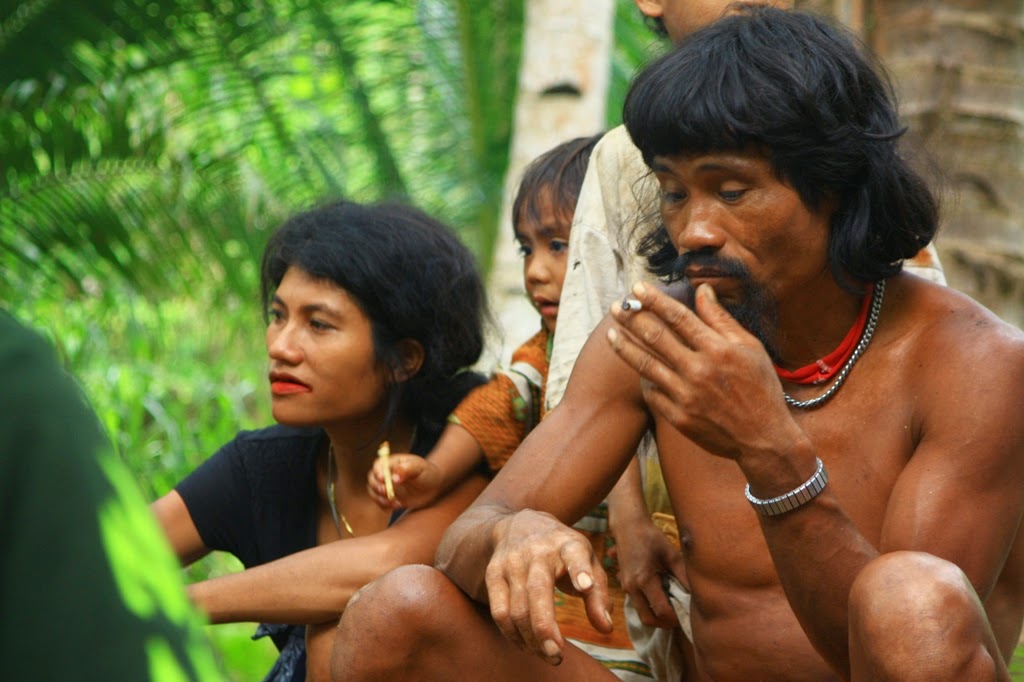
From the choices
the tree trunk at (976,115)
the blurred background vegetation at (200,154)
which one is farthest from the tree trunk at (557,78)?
the tree trunk at (976,115)

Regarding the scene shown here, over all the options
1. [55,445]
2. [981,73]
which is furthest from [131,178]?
[55,445]

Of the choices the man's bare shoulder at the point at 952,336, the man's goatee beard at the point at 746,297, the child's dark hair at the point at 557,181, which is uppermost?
the man's goatee beard at the point at 746,297

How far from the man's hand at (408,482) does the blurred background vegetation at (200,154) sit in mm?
2998

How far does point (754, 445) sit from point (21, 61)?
5.08m

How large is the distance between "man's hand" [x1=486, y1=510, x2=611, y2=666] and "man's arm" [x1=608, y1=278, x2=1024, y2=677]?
0.29 meters

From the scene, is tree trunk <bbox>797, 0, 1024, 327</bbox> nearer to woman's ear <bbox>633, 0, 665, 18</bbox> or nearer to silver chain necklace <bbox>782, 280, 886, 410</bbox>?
woman's ear <bbox>633, 0, 665, 18</bbox>

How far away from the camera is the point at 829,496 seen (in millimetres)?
2254

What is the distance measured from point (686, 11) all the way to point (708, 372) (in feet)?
4.53

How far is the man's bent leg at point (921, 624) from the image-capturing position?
197cm

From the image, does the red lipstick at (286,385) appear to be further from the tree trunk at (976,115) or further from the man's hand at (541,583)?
the tree trunk at (976,115)

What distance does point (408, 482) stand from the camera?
3.30 metres

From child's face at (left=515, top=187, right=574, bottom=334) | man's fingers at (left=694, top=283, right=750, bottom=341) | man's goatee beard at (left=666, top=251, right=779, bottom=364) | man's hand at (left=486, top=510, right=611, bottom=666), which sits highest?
man's fingers at (left=694, top=283, right=750, bottom=341)

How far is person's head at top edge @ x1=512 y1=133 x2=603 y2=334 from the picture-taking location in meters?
3.82

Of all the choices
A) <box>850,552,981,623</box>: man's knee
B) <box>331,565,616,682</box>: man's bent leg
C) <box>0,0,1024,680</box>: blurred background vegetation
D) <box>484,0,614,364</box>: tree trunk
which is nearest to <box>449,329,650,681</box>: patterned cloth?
<box>331,565,616,682</box>: man's bent leg
